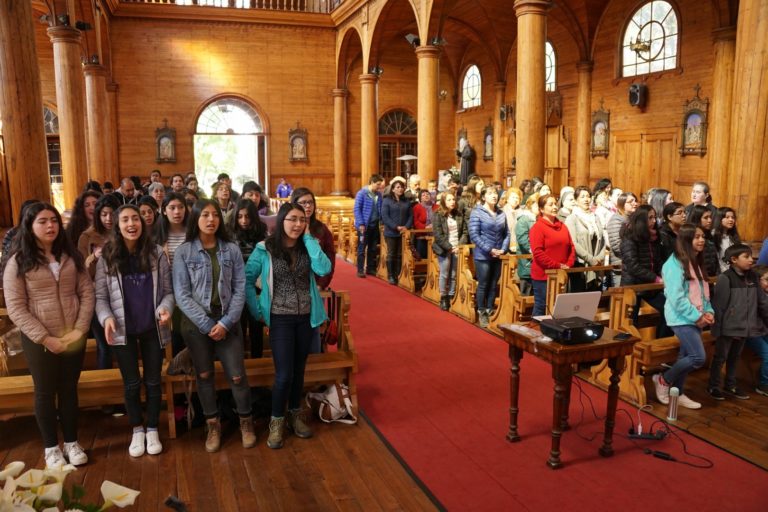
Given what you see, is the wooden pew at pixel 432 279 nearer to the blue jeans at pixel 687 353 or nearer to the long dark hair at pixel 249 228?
the long dark hair at pixel 249 228

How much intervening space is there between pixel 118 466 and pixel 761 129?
6.28 meters

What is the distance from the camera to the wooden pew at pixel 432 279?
8523 millimetres

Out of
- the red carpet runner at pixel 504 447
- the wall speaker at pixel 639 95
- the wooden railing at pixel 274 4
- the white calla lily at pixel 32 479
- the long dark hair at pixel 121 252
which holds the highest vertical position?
the wooden railing at pixel 274 4

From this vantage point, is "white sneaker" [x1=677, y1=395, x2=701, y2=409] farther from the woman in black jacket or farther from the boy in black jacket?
the woman in black jacket

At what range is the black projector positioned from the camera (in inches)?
153

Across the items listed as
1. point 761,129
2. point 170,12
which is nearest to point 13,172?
point 761,129

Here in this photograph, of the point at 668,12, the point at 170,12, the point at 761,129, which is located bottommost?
the point at 761,129

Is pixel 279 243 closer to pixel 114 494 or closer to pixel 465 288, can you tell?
pixel 114 494

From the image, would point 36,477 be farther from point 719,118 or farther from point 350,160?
point 350,160

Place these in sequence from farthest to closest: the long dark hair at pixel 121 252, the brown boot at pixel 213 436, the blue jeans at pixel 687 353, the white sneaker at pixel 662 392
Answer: the white sneaker at pixel 662 392 → the blue jeans at pixel 687 353 → the brown boot at pixel 213 436 → the long dark hair at pixel 121 252

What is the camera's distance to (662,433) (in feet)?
14.6

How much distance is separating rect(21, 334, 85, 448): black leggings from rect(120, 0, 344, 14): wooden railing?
17835 millimetres

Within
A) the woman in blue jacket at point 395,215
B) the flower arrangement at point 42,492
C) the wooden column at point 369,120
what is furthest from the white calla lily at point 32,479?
the wooden column at point 369,120

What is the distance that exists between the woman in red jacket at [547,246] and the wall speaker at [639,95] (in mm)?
9743
